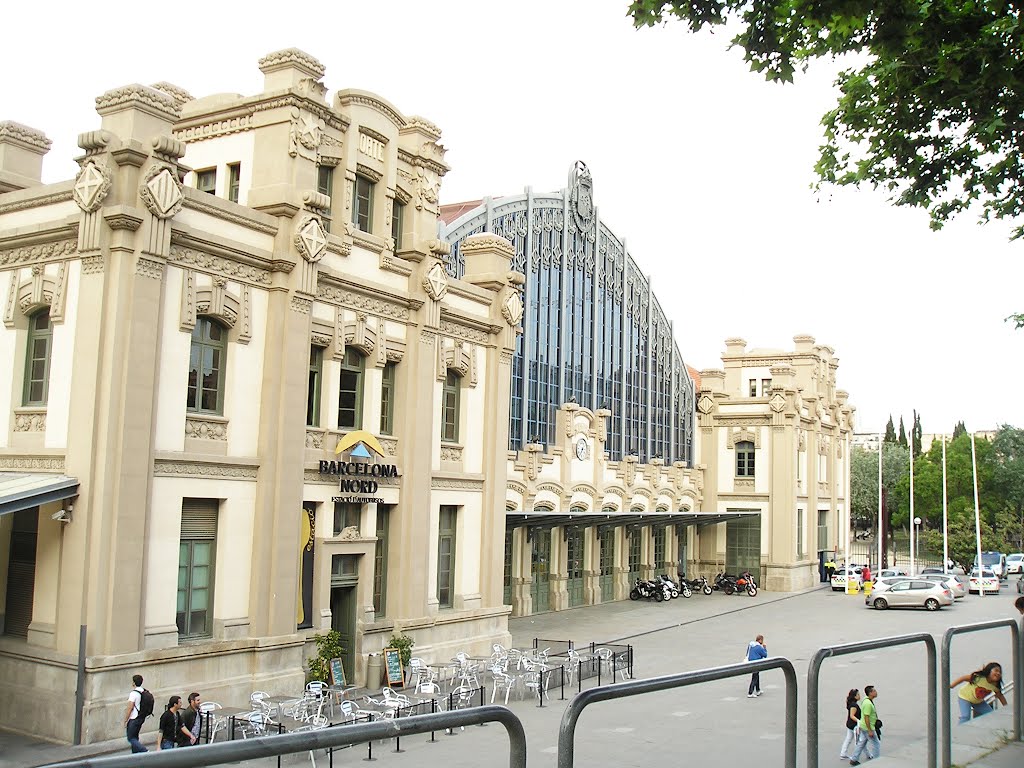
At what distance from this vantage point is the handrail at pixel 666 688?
207 inches

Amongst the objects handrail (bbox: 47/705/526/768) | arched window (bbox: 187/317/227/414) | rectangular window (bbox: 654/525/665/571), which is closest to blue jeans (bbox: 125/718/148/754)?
arched window (bbox: 187/317/227/414)

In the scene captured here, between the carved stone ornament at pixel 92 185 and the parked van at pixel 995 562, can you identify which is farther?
the parked van at pixel 995 562

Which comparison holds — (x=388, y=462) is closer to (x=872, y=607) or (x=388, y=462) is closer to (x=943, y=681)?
(x=943, y=681)

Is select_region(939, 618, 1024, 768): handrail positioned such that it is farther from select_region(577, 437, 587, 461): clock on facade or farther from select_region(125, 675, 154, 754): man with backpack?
select_region(577, 437, 587, 461): clock on facade

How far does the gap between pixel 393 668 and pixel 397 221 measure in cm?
1229

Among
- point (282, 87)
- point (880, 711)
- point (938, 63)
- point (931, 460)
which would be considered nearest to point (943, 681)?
point (880, 711)

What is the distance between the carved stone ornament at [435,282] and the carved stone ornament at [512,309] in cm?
348

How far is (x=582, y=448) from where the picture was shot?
45.3m

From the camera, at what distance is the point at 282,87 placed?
23.9 metres

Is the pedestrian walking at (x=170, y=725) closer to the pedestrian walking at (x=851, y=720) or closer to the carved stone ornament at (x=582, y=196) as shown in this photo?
the pedestrian walking at (x=851, y=720)

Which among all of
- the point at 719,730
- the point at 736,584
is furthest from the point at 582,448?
the point at 719,730

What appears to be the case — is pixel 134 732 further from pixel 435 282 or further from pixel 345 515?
pixel 435 282

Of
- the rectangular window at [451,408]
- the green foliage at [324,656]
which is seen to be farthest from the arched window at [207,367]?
the rectangular window at [451,408]

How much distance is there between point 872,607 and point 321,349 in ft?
114
